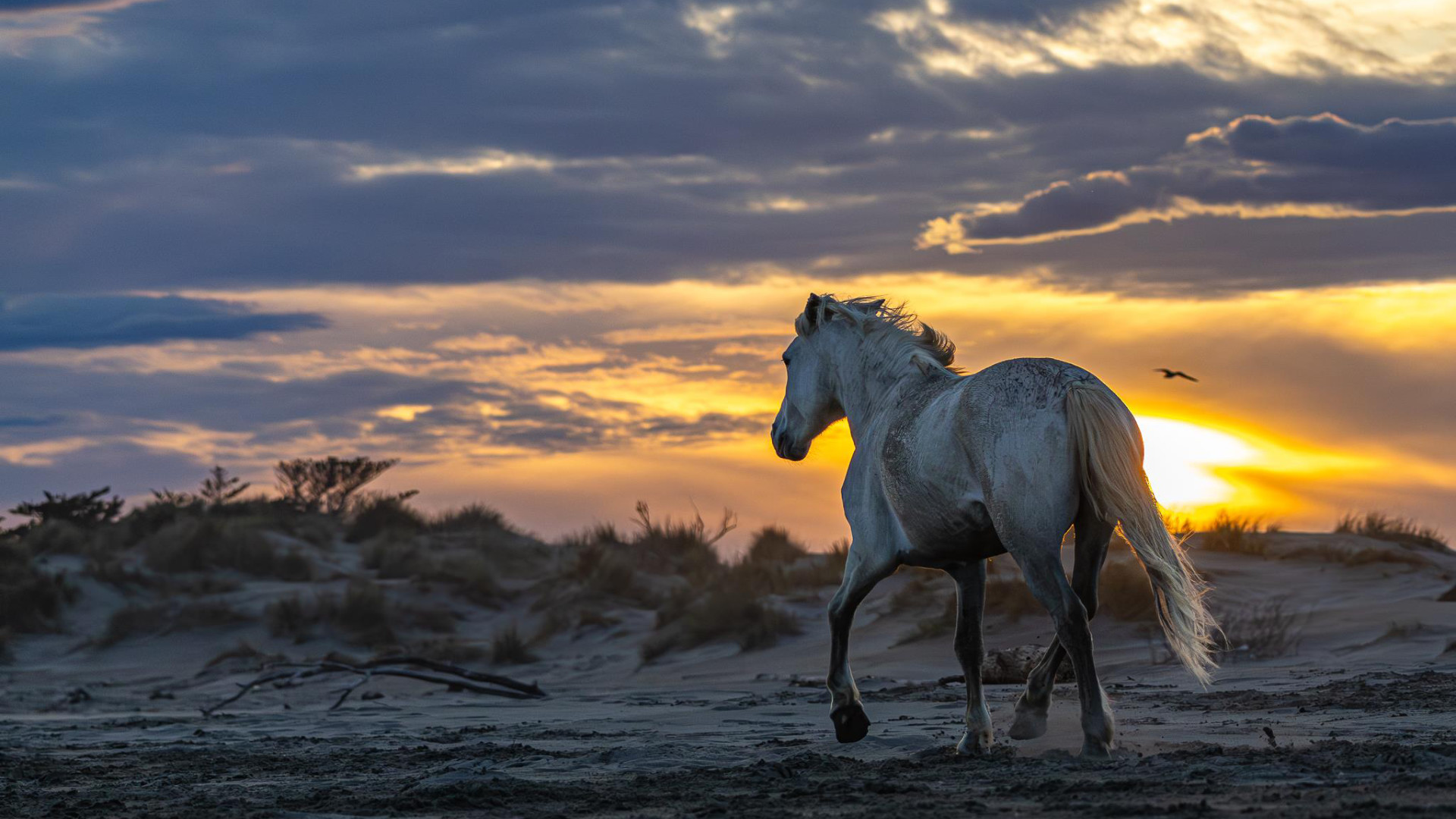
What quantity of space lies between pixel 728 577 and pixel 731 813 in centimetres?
1533

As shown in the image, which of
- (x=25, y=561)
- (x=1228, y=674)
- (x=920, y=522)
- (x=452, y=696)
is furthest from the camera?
(x=25, y=561)

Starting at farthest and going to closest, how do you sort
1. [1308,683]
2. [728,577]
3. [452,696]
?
1. [728,577]
2. [452,696]
3. [1308,683]

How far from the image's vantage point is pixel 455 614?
68.9ft

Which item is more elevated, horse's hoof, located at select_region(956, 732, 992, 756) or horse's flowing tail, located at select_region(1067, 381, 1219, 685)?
horse's flowing tail, located at select_region(1067, 381, 1219, 685)

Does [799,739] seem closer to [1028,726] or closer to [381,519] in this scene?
[1028,726]

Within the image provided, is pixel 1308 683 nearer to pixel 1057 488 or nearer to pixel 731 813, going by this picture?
pixel 1057 488

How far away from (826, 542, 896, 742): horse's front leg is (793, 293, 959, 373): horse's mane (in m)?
1.10

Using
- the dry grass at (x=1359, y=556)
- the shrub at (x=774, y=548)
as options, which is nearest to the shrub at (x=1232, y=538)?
the dry grass at (x=1359, y=556)

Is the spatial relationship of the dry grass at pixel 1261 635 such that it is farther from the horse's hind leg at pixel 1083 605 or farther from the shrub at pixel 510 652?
the shrub at pixel 510 652

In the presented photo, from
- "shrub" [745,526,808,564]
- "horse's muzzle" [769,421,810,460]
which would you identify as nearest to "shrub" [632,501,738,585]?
"shrub" [745,526,808,564]

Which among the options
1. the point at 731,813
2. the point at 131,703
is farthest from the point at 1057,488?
the point at 131,703

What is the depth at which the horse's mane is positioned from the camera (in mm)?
7422

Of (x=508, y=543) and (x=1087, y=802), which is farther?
(x=508, y=543)

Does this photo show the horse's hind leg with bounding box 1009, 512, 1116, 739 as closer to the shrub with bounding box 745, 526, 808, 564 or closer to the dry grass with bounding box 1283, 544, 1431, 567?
the dry grass with bounding box 1283, 544, 1431, 567
